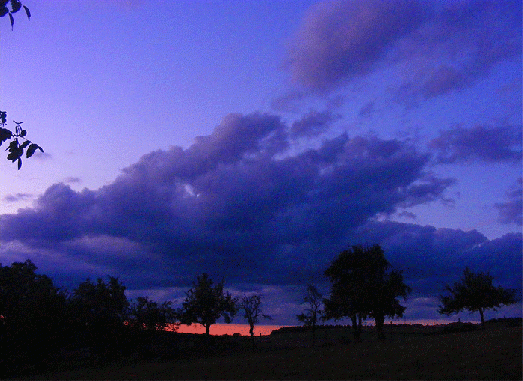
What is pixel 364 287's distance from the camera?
5894cm

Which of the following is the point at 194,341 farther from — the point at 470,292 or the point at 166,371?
the point at 470,292

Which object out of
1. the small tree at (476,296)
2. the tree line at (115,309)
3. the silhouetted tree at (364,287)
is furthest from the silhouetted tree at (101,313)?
the small tree at (476,296)

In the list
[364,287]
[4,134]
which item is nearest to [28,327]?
[364,287]

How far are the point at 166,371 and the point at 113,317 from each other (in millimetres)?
21466

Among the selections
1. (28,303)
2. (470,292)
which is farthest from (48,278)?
(470,292)

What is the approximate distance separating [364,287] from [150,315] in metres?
28.0

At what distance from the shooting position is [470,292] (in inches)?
2869

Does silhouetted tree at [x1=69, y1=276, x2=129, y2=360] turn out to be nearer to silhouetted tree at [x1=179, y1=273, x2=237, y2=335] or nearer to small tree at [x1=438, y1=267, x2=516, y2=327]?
silhouetted tree at [x1=179, y1=273, x2=237, y2=335]

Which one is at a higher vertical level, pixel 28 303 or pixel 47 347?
pixel 28 303

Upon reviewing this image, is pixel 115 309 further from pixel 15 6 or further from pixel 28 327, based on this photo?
pixel 15 6

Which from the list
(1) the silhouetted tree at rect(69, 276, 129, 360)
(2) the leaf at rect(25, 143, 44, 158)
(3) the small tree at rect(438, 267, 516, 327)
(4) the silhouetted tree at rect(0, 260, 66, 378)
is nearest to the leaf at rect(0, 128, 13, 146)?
(2) the leaf at rect(25, 143, 44, 158)

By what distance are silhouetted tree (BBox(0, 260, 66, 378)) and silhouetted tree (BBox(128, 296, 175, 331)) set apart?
348 inches

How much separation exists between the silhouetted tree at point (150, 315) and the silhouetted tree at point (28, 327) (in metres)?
8.83

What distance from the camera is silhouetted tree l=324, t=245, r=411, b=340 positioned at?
5866 centimetres
